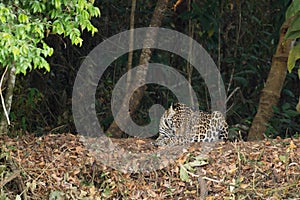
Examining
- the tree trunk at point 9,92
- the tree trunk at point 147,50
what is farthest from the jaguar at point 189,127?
the tree trunk at point 9,92

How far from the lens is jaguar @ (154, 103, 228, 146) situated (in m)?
8.20

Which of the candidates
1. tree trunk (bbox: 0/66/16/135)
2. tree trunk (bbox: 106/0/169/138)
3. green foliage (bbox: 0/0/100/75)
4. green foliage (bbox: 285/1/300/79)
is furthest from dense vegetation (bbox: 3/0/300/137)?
green foliage (bbox: 0/0/100/75)

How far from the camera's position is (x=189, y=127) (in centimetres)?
823

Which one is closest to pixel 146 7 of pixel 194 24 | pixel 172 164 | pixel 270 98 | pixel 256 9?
pixel 194 24

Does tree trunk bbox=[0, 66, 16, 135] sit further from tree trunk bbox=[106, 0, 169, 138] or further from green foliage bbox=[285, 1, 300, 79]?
green foliage bbox=[285, 1, 300, 79]

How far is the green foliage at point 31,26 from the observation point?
582 cm

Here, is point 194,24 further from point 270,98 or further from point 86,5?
point 86,5

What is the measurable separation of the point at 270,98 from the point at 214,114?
0.90 m

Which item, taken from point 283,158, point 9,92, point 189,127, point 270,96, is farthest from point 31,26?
point 270,96

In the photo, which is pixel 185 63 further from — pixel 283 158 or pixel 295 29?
pixel 283 158

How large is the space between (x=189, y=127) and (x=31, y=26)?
2784mm

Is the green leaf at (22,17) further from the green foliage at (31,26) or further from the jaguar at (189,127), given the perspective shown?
the jaguar at (189,127)

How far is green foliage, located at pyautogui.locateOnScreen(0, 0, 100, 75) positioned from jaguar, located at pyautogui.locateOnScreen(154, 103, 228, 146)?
2.31 m

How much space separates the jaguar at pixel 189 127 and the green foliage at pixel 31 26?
90.9 inches
